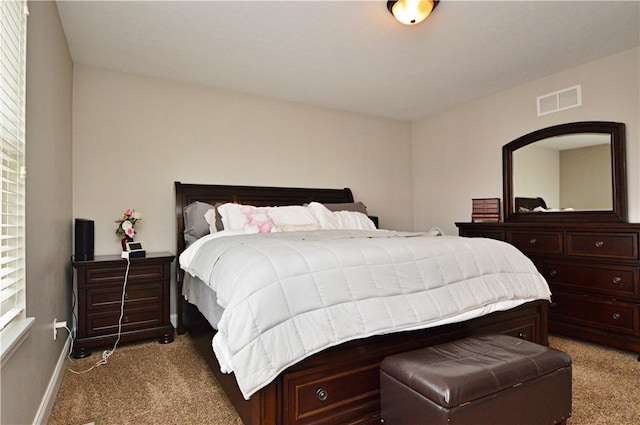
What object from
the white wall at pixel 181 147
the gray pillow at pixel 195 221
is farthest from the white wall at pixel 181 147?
the gray pillow at pixel 195 221

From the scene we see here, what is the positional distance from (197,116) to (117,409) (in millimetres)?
2621

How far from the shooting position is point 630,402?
75.9 inches

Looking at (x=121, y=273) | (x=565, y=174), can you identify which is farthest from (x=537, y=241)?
(x=121, y=273)

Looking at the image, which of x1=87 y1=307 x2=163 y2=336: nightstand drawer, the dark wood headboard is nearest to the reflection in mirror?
the dark wood headboard

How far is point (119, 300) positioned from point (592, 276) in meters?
3.76

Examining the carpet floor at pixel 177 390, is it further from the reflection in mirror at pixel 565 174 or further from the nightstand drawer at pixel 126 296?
the reflection in mirror at pixel 565 174

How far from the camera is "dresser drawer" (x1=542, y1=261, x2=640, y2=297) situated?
2.64 metres

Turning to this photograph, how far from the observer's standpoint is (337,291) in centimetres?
160

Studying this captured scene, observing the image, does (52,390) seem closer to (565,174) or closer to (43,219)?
(43,219)

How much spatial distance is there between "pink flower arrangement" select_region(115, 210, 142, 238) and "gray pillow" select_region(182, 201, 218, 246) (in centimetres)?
40

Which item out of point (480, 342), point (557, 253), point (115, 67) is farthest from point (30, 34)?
point (557, 253)

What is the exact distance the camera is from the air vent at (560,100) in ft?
10.5

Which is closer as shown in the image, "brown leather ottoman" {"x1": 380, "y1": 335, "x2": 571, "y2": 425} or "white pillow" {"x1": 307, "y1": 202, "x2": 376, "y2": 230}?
"brown leather ottoman" {"x1": 380, "y1": 335, "x2": 571, "y2": 425}

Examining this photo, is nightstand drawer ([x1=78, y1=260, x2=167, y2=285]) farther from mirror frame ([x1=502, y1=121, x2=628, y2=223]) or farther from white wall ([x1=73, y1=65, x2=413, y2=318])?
mirror frame ([x1=502, y1=121, x2=628, y2=223])
